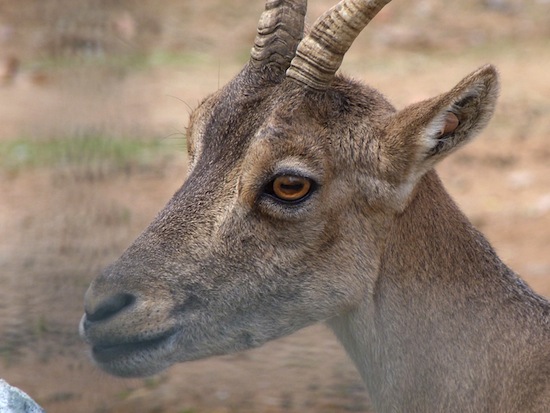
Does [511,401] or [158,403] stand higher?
[158,403]

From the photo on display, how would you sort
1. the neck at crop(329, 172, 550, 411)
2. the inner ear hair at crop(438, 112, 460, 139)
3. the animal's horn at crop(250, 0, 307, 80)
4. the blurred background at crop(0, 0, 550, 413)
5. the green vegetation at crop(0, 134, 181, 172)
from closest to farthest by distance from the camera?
the inner ear hair at crop(438, 112, 460, 139) < the neck at crop(329, 172, 550, 411) < the animal's horn at crop(250, 0, 307, 80) < the blurred background at crop(0, 0, 550, 413) < the green vegetation at crop(0, 134, 181, 172)

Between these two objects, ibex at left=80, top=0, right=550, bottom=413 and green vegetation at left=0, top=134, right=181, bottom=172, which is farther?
green vegetation at left=0, top=134, right=181, bottom=172

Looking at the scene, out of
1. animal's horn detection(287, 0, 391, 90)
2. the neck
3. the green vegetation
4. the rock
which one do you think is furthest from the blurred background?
the neck

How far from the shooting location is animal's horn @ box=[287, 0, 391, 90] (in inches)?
226

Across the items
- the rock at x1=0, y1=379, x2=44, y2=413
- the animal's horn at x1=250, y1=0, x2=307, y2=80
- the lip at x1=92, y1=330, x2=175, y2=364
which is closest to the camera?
the rock at x1=0, y1=379, x2=44, y2=413

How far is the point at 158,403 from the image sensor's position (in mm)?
8086

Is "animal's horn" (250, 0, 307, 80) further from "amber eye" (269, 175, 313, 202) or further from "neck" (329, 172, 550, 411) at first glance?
"neck" (329, 172, 550, 411)

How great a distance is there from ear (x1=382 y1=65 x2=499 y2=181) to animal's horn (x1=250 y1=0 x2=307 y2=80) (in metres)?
0.79

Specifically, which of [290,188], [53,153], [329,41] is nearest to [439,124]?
[329,41]

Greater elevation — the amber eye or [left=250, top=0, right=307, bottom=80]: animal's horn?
[left=250, top=0, right=307, bottom=80]: animal's horn

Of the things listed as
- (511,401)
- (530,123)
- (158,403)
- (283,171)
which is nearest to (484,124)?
(283,171)

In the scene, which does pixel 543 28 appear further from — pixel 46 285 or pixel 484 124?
pixel 484 124

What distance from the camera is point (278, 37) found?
247 inches

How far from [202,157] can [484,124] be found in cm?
154
